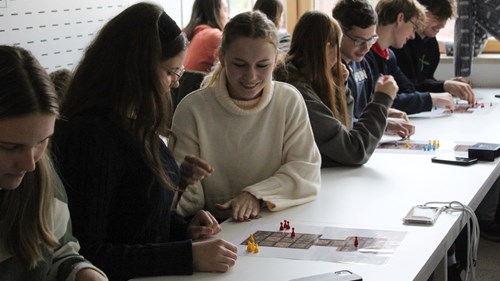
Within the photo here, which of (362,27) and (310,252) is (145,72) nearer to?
(310,252)

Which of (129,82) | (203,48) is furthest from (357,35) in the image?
(129,82)

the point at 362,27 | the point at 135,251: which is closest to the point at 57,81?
the point at 135,251

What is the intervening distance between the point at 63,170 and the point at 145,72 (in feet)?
1.00

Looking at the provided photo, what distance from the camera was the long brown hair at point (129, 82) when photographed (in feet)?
6.30

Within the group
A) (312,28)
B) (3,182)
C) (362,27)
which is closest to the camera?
(3,182)

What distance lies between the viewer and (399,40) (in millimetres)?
4133

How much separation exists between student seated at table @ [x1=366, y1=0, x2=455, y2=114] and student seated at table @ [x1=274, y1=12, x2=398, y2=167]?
3.38 feet

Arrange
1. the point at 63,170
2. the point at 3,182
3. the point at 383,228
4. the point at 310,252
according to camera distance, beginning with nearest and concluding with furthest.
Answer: the point at 3,182
the point at 63,170
the point at 310,252
the point at 383,228

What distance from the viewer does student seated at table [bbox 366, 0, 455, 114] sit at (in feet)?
13.0

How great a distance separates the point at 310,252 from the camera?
1.99 m

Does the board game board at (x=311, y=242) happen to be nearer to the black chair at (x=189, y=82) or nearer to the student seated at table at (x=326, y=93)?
the student seated at table at (x=326, y=93)

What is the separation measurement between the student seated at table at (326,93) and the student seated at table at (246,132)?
0.29 meters

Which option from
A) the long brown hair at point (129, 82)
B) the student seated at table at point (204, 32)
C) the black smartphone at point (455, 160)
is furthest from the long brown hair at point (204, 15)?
the long brown hair at point (129, 82)

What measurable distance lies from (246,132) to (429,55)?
2491 mm
